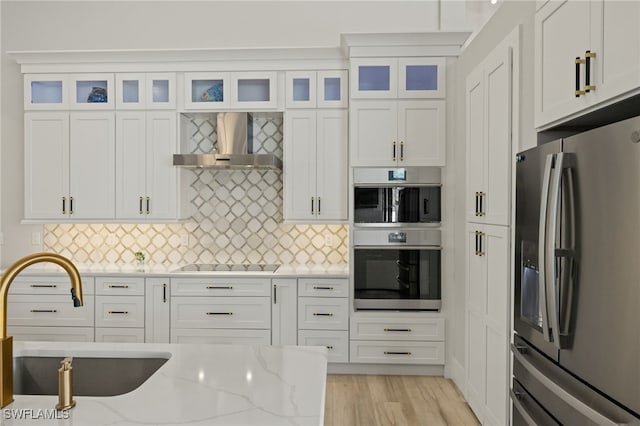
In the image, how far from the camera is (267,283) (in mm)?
3699

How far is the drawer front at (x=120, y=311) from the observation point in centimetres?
375

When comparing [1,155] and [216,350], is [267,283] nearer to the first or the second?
[216,350]

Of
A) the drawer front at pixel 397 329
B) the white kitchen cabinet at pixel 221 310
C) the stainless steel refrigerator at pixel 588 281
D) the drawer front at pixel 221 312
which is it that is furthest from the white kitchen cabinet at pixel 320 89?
the stainless steel refrigerator at pixel 588 281

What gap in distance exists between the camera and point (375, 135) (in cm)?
371

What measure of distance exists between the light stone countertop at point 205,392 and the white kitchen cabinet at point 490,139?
1.47 metres

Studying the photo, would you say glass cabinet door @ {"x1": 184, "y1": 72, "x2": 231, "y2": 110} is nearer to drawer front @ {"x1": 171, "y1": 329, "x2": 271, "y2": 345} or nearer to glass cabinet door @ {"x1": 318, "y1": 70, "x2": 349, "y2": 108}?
glass cabinet door @ {"x1": 318, "y1": 70, "x2": 349, "y2": 108}

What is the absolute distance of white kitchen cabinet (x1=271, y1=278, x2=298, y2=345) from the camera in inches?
146

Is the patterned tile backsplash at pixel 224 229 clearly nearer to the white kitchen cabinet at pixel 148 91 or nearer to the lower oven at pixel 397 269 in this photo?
the white kitchen cabinet at pixel 148 91

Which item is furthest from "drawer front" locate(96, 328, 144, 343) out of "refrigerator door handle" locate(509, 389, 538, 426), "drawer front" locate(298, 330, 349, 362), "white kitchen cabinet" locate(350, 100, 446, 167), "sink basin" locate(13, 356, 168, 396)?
"refrigerator door handle" locate(509, 389, 538, 426)

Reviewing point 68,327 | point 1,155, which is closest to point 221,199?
point 68,327

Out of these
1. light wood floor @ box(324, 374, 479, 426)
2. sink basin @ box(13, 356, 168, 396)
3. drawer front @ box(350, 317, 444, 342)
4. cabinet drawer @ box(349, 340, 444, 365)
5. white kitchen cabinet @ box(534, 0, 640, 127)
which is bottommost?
light wood floor @ box(324, 374, 479, 426)

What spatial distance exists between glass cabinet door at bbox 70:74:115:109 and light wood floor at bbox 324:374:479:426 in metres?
3.02

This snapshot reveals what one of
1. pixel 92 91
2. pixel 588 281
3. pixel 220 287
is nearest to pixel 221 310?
pixel 220 287

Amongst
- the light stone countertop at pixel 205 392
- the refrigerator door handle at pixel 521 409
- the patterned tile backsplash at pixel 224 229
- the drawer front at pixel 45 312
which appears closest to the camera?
the light stone countertop at pixel 205 392
